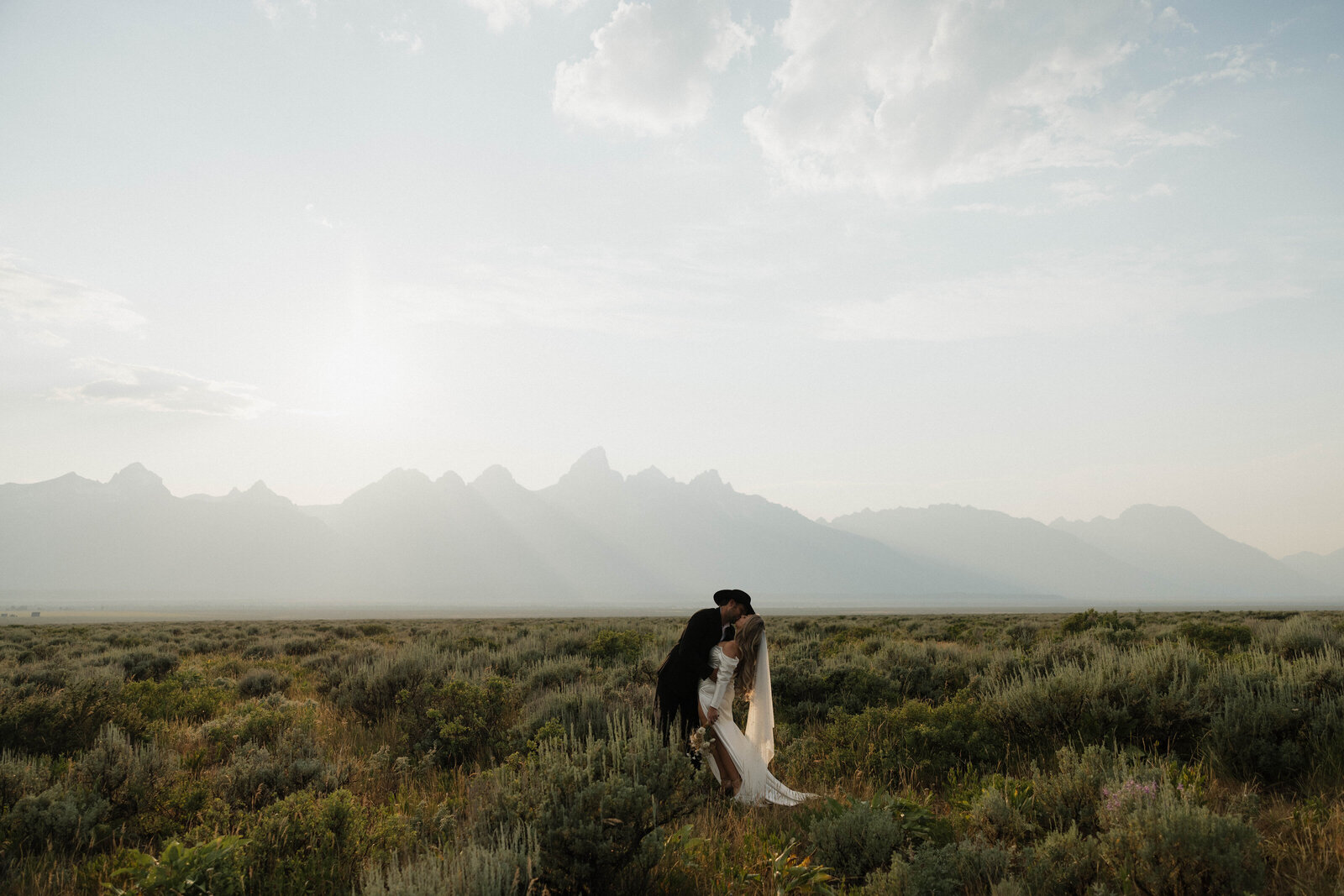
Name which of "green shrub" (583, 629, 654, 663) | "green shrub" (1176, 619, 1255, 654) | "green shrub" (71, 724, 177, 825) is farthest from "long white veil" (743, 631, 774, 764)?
"green shrub" (1176, 619, 1255, 654)

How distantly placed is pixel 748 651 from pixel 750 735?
920 millimetres

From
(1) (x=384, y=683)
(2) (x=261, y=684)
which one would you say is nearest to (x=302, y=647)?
(2) (x=261, y=684)

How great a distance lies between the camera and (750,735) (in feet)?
21.9

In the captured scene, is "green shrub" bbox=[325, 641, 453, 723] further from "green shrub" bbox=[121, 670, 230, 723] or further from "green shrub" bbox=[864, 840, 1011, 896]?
"green shrub" bbox=[864, 840, 1011, 896]

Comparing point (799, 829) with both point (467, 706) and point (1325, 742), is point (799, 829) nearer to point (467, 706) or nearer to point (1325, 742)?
point (467, 706)

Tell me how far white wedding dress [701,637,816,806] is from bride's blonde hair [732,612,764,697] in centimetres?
8

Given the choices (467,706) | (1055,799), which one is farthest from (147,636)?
(1055,799)

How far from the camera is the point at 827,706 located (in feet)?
30.0

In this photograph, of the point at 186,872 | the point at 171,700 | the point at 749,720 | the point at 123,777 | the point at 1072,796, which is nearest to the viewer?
the point at 186,872

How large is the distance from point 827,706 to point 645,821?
6.17 meters

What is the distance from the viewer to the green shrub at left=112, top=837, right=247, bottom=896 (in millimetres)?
3162

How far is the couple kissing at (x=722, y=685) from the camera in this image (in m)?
6.26

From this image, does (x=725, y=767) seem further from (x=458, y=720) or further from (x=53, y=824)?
(x=53, y=824)

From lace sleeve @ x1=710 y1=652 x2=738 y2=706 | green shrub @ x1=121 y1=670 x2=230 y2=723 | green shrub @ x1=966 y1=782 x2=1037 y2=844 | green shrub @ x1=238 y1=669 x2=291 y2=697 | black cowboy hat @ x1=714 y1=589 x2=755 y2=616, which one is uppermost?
black cowboy hat @ x1=714 y1=589 x2=755 y2=616
